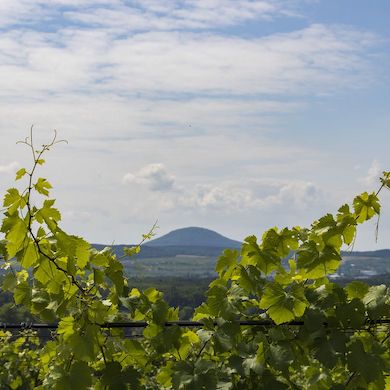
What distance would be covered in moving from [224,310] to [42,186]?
115 cm

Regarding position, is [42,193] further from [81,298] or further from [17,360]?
[17,360]

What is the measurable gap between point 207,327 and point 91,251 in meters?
0.76

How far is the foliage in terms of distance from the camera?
3.19 m

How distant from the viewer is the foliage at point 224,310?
319cm

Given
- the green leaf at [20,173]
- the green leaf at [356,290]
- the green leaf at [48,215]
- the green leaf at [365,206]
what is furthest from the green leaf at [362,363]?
the green leaf at [20,173]

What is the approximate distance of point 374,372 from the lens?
322 cm

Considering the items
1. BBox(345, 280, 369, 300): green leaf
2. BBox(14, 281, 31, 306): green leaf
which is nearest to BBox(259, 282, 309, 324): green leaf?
BBox(345, 280, 369, 300): green leaf

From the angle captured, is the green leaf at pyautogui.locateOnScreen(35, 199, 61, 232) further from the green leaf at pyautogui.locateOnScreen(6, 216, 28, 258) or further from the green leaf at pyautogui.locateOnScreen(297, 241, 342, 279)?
the green leaf at pyautogui.locateOnScreen(297, 241, 342, 279)

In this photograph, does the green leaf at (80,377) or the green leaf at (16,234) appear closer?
the green leaf at (16,234)

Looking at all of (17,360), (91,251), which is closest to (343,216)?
(91,251)

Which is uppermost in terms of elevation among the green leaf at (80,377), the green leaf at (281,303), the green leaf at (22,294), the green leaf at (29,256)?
the green leaf at (29,256)

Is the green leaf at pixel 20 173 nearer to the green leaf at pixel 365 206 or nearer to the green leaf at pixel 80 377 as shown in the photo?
the green leaf at pixel 80 377

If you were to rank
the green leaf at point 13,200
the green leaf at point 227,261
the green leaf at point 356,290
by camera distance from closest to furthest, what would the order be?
the green leaf at point 13,200
the green leaf at point 356,290
the green leaf at point 227,261

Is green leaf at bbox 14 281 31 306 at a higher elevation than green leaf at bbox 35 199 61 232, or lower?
lower
